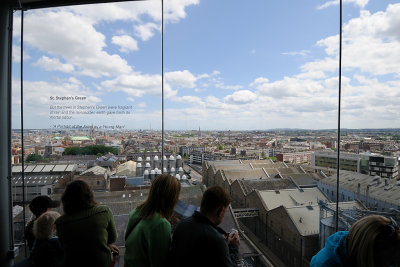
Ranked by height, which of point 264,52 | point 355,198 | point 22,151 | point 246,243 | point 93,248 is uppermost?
point 264,52

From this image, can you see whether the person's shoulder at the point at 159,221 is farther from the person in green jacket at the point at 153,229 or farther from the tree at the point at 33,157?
the tree at the point at 33,157

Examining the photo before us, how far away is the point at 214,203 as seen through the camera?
1.07 meters

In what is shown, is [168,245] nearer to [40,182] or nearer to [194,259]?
[194,259]

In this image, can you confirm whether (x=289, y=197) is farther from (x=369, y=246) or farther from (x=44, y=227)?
(x=44, y=227)

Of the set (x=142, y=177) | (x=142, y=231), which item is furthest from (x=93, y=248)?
(x=142, y=177)

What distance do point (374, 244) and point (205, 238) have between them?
2.07 feet

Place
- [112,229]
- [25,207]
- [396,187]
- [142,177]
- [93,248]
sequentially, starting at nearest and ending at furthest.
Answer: [93,248], [112,229], [25,207], [396,187], [142,177]

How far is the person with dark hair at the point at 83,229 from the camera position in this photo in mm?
1238

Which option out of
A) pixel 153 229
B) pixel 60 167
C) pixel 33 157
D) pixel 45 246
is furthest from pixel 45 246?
pixel 60 167

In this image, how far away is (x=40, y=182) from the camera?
3.09 metres

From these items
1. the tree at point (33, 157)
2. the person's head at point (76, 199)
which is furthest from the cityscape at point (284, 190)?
the person's head at point (76, 199)

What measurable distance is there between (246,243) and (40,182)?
280 cm

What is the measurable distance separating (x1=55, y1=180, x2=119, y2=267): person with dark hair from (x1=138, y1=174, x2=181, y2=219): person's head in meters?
0.27

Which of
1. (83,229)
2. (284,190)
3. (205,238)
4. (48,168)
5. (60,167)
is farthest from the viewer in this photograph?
(284,190)
